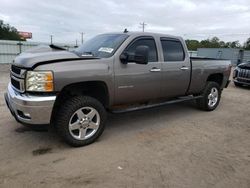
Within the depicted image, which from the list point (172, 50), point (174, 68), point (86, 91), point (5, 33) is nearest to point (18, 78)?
point (86, 91)

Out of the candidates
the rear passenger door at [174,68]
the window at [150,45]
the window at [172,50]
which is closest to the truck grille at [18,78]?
the window at [150,45]

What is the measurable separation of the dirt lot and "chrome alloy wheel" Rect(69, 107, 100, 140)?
0.76 feet

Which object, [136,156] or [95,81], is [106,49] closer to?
[95,81]

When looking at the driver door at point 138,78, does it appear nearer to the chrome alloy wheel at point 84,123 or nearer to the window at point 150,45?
the window at point 150,45

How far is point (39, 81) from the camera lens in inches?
140

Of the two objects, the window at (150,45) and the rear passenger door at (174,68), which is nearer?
the window at (150,45)

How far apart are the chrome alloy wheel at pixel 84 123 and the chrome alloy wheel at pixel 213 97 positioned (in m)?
3.66

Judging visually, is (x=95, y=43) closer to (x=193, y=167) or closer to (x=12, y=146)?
(x=12, y=146)

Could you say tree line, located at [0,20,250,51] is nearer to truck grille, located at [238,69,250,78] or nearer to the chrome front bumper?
truck grille, located at [238,69,250,78]

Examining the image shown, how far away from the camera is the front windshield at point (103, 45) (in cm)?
449

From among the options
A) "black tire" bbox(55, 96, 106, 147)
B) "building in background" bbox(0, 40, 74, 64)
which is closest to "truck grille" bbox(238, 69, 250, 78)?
"black tire" bbox(55, 96, 106, 147)

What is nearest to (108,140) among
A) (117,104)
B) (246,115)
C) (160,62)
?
(117,104)

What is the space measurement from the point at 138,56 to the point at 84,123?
1.46 m

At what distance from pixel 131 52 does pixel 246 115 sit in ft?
12.4
